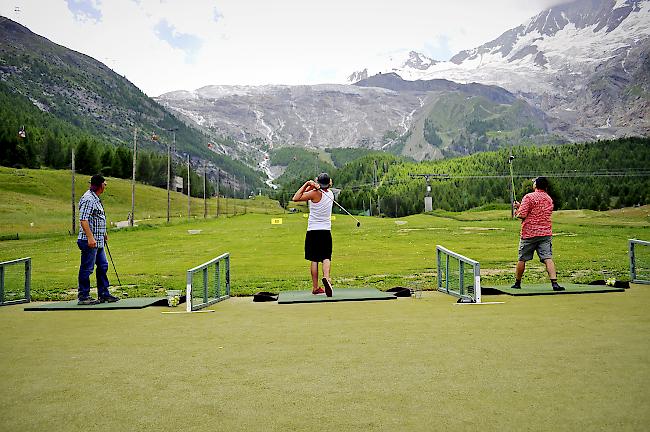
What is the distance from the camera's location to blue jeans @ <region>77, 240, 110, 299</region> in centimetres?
1256

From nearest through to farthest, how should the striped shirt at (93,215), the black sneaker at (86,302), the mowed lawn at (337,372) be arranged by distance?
the mowed lawn at (337,372), the black sneaker at (86,302), the striped shirt at (93,215)

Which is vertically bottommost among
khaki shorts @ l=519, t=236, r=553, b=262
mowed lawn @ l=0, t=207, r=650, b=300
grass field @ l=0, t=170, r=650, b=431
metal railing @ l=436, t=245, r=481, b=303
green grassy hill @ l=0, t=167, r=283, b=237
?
mowed lawn @ l=0, t=207, r=650, b=300

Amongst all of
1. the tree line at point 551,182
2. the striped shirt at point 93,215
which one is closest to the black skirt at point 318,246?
the striped shirt at point 93,215

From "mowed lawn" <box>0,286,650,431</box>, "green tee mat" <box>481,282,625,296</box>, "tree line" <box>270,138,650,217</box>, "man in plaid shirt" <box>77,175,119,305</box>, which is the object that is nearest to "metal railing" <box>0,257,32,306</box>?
"man in plaid shirt" <box>77,175,119,305</box>

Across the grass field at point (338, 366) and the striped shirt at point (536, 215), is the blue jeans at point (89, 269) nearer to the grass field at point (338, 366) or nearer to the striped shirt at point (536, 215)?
the grass field at point (338, 366)

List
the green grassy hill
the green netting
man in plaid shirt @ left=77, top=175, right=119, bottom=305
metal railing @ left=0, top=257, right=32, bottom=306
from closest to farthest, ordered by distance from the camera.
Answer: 1. man in plaid shirt @ left=77, top=175, right=119, bottom=305
2. metal railing @ left=0, top=257, right=32, bottom=306
3. the green netting
4. the green grassy hill

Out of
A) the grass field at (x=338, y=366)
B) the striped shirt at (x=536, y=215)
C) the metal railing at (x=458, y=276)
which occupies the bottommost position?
the grass field at (x=338, y=366)

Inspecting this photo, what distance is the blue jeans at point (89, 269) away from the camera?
12.6 m

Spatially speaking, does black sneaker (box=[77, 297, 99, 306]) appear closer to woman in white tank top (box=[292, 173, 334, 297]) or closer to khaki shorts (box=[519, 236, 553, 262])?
woman in white tank top (box=[292, 173, 334, 297])

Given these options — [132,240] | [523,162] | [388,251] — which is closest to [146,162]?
[523,162]

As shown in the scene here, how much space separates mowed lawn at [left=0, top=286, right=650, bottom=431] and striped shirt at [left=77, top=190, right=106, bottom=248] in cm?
318

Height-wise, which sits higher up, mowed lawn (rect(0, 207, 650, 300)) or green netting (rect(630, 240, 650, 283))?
green netting (rect(630, 240, 650, 283))

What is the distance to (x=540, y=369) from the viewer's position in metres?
5.85

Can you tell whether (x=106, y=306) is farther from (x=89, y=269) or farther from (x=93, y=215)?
(x=93, y=215)
